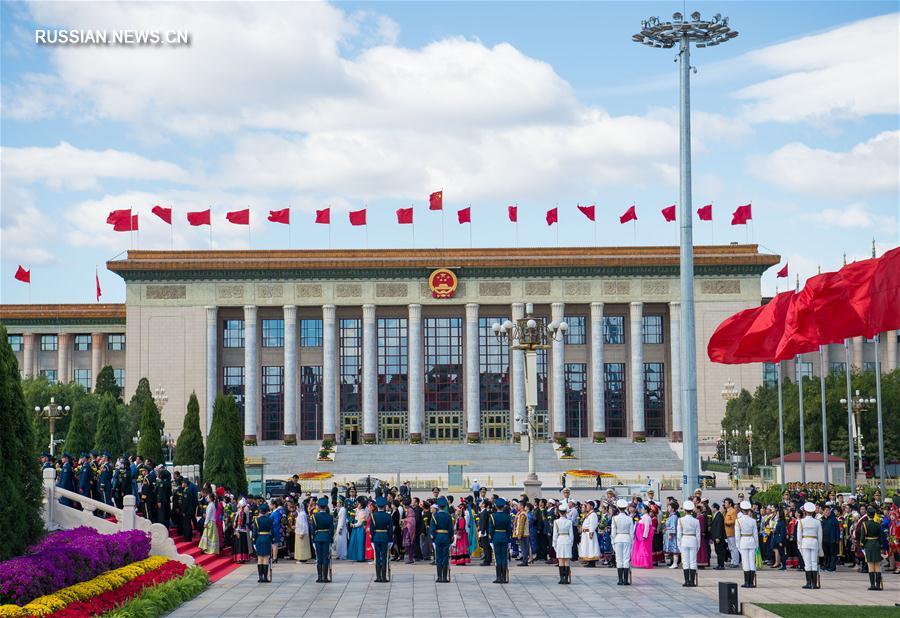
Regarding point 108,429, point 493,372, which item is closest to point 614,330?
point 493,372

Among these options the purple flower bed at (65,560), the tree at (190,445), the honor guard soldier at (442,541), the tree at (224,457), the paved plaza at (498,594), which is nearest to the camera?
the purple flower bed at (65,560)

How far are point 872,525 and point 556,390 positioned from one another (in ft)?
176

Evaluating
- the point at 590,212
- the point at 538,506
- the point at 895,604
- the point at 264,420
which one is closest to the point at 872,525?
the point at 895,604

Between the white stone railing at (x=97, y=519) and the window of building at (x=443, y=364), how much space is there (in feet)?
178

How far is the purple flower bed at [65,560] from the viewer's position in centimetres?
1603

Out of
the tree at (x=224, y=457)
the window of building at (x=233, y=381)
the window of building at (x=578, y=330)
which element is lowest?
the tree at (x=224, y=457)

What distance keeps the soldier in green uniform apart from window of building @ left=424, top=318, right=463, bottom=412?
56.0 m

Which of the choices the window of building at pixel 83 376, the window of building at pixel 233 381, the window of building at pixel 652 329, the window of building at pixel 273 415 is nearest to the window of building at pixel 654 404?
→ the window of building at pixel 652 329

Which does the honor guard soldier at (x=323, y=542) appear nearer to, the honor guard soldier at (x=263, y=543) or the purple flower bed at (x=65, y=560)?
the honor guard soldier at (x=263, y=543)

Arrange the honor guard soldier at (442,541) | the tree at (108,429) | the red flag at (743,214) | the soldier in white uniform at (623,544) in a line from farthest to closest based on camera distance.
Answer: the red flag at (743,214) < the tree at (108,429) < the honor guard soldier at (442,541) < the soldier in white uniform at (623,544)

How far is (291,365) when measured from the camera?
77.1 meters

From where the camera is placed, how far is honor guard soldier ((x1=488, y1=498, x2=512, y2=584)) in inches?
909

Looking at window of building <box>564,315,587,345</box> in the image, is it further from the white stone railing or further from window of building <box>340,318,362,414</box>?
the white stone railing

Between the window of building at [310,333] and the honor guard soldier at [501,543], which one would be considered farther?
the window of building at [310,333]
